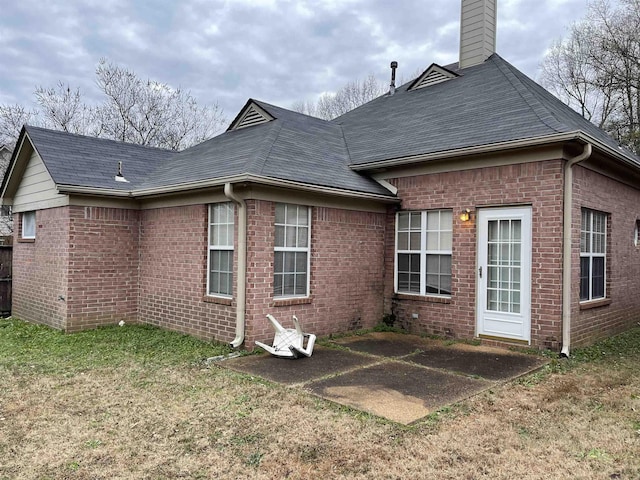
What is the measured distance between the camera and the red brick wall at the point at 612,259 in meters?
7.47

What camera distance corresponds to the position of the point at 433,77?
1204cm

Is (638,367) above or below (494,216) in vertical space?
below

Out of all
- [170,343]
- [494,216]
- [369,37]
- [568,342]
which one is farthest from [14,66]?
[568,342]

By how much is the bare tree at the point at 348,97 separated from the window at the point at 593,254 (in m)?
24.8

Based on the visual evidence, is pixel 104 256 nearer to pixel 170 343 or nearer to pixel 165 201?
pixel 165 201

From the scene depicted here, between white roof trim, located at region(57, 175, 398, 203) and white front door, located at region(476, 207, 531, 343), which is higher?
white roof trim, located at region(57, 175, 398, 203)

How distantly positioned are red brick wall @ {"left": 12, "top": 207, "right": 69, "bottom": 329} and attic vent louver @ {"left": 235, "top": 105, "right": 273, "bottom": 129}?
4322 mm

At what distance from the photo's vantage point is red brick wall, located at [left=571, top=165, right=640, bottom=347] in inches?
294

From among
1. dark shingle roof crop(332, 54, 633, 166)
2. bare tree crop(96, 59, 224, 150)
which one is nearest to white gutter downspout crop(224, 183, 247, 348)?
dark shingle roof crop(332, 54, 633, 166)

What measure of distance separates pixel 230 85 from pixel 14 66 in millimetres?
11961

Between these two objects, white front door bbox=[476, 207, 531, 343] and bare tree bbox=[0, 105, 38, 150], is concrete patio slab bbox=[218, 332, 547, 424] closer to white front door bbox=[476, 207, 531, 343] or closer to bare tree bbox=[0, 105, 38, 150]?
white front door bbox=[476, 207, 531, 343]

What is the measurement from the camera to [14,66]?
25672mm

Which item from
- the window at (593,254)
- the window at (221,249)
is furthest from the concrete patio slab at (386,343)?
the window at (593,254)

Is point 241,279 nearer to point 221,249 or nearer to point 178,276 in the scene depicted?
point 221,249
